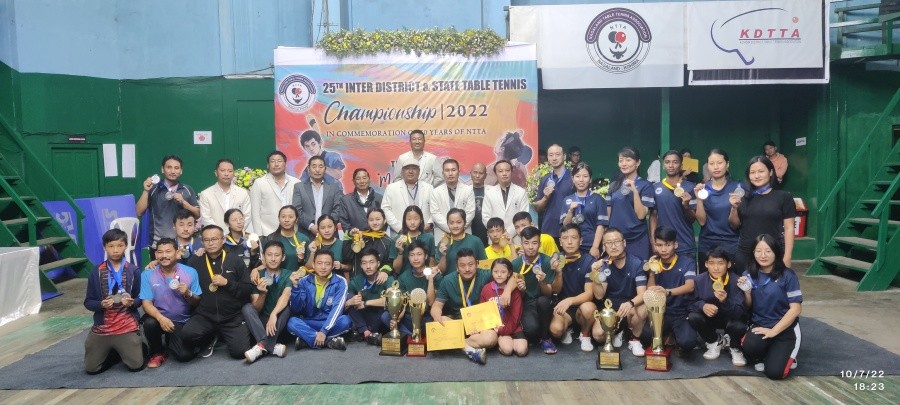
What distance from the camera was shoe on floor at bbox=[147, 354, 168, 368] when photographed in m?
5.30

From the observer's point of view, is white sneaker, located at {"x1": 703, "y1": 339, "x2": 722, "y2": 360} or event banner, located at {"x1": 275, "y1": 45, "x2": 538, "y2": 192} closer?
white sneaker, located at {"x1": 703, "y1": 339, "x2": 722, "y2": 360}

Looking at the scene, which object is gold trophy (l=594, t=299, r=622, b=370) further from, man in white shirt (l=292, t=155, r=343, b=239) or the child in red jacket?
man in white shirt (l=292, t=155, r=343, b=239)

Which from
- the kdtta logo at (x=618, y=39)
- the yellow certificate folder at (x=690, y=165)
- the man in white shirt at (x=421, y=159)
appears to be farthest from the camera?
the yellow certificate folder at (x=690, y=165)

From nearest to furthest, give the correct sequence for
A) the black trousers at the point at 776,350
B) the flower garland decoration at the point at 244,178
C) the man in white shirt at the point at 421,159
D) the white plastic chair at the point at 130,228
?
the black trousers at the point at 776,350
the man in white shirt at the point at 421,159
the flower garland decoration at the point at 244,178
the white plastic chair at the point at 130,228

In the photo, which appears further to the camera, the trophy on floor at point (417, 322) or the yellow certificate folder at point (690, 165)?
the yellow certificate folder at point (690, 165)

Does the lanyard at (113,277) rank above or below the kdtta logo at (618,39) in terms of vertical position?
below

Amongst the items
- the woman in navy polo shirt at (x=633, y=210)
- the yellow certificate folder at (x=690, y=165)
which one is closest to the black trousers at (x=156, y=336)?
the woman in navy polo shirt at (x=633, y=210)

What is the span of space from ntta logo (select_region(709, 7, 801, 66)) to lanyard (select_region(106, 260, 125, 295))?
24.1ft

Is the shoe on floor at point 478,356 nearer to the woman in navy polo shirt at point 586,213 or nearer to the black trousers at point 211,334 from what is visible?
the woman in navy polo shirt at point 586,213

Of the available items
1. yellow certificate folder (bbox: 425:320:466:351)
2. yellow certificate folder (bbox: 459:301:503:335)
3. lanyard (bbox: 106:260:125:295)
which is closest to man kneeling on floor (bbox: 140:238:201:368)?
lanyard (bbox: 106:260:125:295)

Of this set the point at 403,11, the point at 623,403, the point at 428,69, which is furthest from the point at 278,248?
the point at 403,11

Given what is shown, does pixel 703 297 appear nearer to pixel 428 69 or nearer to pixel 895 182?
pixel 895 182

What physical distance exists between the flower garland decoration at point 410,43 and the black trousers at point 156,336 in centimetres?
465

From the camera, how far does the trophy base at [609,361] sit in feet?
16.3
